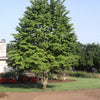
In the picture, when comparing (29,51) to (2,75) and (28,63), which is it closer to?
(28,63)

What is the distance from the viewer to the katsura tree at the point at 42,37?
1487 centimetres

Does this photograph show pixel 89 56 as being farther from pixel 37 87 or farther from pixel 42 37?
pixel 42 37

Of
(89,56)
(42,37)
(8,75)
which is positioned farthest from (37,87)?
(89,56)

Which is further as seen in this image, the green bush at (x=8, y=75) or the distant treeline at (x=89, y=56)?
the distant treeline at (x=89, y=56)

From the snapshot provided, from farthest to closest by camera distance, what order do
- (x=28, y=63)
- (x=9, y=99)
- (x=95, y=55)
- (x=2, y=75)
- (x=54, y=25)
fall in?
1. (x=95, y=55)
2. (x=2, y=75)
3. (x=54, y=25)
4. (x=28, y=63)
5. (x=9, y=99)

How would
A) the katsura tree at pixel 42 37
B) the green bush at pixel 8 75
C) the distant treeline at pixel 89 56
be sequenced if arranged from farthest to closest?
the distant treeline at pixel 89 56, the green bush at pixel 8 75, the katsura tree at pixel 42 37

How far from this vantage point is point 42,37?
50.6 ft

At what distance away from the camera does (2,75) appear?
2366 cm

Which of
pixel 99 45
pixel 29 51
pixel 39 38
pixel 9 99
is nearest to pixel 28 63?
pixel 29 51

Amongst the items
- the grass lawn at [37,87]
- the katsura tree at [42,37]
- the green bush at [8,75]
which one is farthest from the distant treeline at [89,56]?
the katsura tree at [42,37]

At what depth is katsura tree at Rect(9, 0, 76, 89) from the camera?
48.8 ft

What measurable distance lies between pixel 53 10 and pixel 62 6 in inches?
37.1

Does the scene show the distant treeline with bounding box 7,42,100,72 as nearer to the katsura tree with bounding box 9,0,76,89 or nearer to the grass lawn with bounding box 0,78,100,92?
the grass lawn with bounding box 0,78,100,92

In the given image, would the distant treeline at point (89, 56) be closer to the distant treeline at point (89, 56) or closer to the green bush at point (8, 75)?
the distant treeline at point (89, 56)
